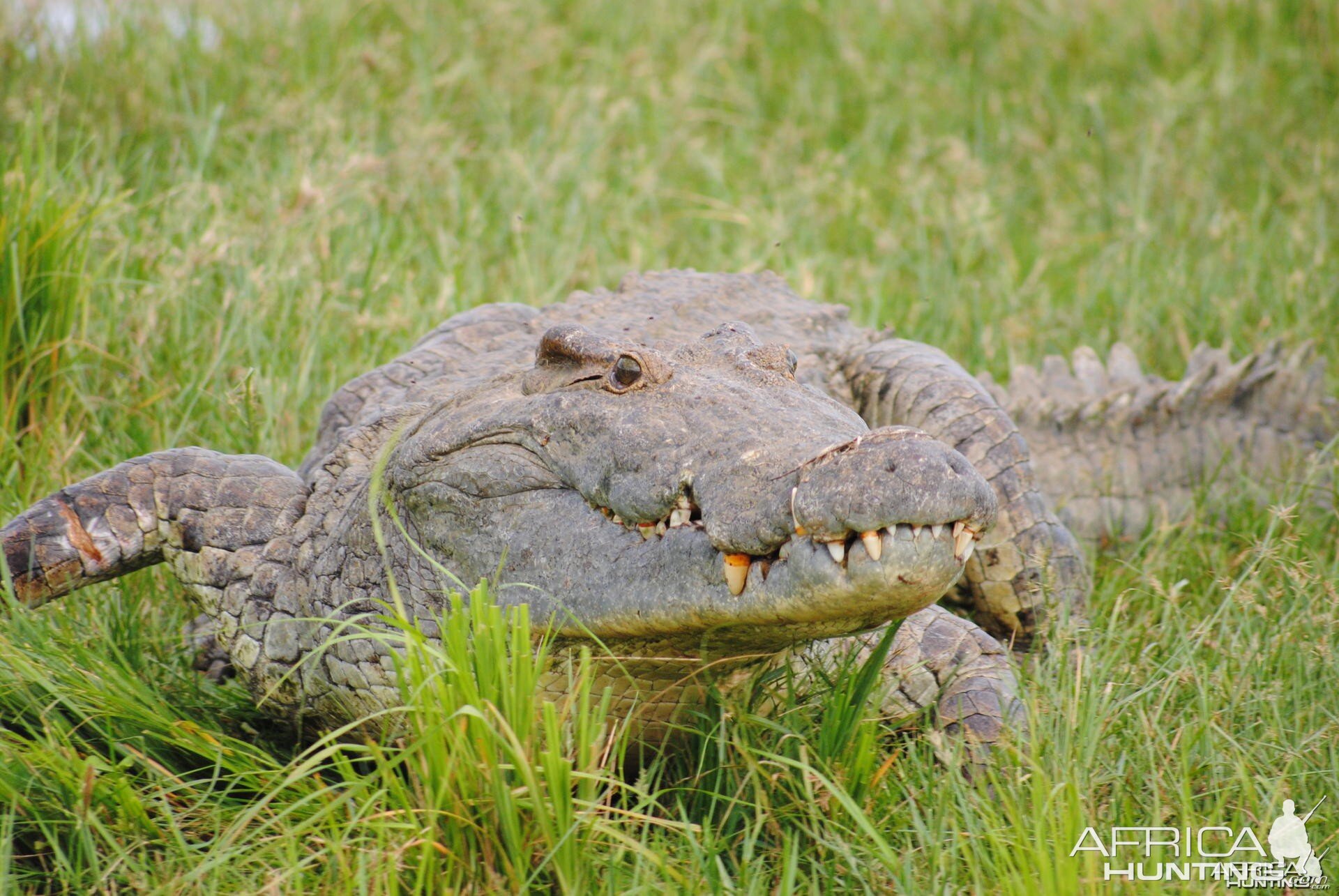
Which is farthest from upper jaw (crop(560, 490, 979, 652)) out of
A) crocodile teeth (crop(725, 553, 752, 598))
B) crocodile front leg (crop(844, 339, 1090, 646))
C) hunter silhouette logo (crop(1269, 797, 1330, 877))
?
crocodile front leg (crop(844, 339, 1090, 646))

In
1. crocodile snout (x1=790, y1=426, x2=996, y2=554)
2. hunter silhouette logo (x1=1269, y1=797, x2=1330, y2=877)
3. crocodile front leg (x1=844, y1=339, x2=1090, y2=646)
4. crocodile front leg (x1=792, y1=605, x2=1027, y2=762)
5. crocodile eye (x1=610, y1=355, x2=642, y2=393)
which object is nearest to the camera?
crocodile snout (x1=790, y1=426, x2=996, y2=554)

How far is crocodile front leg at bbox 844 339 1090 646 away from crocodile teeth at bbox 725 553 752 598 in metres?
1.73

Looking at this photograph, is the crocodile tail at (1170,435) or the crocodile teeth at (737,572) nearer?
the crocodile teeth at (737,572)

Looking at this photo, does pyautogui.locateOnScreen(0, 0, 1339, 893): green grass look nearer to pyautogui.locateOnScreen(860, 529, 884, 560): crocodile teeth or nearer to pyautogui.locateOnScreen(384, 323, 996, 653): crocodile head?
pyautogui.locateOnScreen(384, 323, 996, 653): crocodile head

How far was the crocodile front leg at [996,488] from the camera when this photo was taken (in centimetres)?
387

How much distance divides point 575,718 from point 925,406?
6.22 ft

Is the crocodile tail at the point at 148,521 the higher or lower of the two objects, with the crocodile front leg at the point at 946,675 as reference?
higher

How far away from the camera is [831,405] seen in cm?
278

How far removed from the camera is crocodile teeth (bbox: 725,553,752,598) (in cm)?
226

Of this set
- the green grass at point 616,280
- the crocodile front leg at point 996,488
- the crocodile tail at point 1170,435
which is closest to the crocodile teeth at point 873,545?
the green grass at point 616,280

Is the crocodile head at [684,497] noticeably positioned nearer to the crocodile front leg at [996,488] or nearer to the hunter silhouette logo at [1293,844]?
the hunter silhouette logo at [1293,844]

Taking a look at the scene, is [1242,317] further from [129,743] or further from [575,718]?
[129,743]

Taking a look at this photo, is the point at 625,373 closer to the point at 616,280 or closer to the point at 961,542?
the point at 961,542

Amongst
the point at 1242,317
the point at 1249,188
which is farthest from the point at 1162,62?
the point at 1242,317
